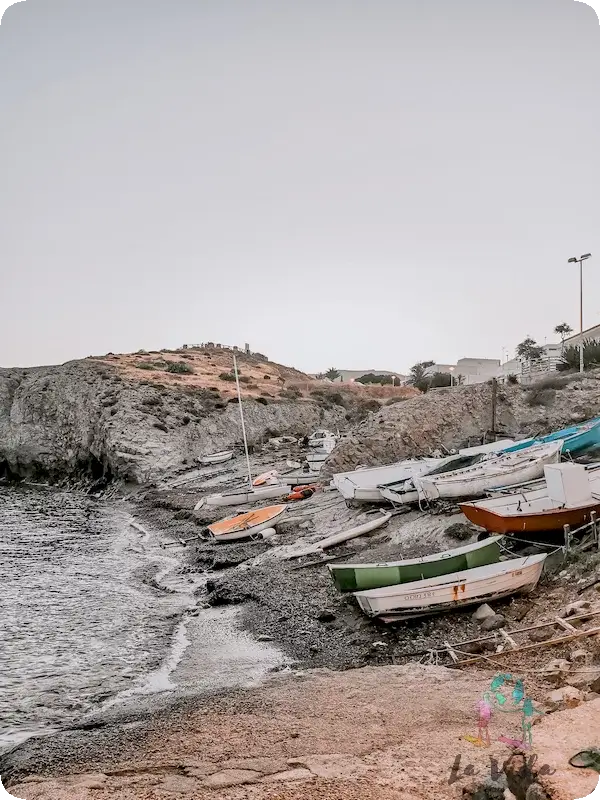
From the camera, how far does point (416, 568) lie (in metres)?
14.0

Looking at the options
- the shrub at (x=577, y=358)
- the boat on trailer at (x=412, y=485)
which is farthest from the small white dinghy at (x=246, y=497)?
the shrub at (x=577, y=358)

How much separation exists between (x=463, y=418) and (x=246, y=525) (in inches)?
705

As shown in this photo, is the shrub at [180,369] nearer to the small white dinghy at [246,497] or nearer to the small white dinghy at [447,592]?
the small white dinghy at [246,497]

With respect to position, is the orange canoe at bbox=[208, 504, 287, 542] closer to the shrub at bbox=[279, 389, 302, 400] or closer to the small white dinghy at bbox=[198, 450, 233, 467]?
the small white dinghy at bbox=[198, 450, 233, 467]

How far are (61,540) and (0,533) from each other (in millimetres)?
5227

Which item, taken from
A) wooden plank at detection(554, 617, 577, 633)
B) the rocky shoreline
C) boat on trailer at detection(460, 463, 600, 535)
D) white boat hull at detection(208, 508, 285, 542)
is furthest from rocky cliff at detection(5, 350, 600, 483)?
wooden plank at detection(554, 617, 577, 633)

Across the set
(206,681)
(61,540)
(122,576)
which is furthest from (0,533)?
(206,681)

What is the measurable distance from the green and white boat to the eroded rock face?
3843 cm

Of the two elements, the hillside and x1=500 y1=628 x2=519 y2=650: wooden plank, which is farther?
the hillside

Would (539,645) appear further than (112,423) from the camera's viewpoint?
No

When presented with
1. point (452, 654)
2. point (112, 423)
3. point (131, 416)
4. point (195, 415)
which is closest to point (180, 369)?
point (195, 415)

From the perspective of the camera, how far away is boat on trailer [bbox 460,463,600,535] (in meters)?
14.9

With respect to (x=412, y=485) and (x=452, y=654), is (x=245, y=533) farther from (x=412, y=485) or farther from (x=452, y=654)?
(x=452, y=654)

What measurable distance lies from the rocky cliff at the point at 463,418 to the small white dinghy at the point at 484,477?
37.4 feet
